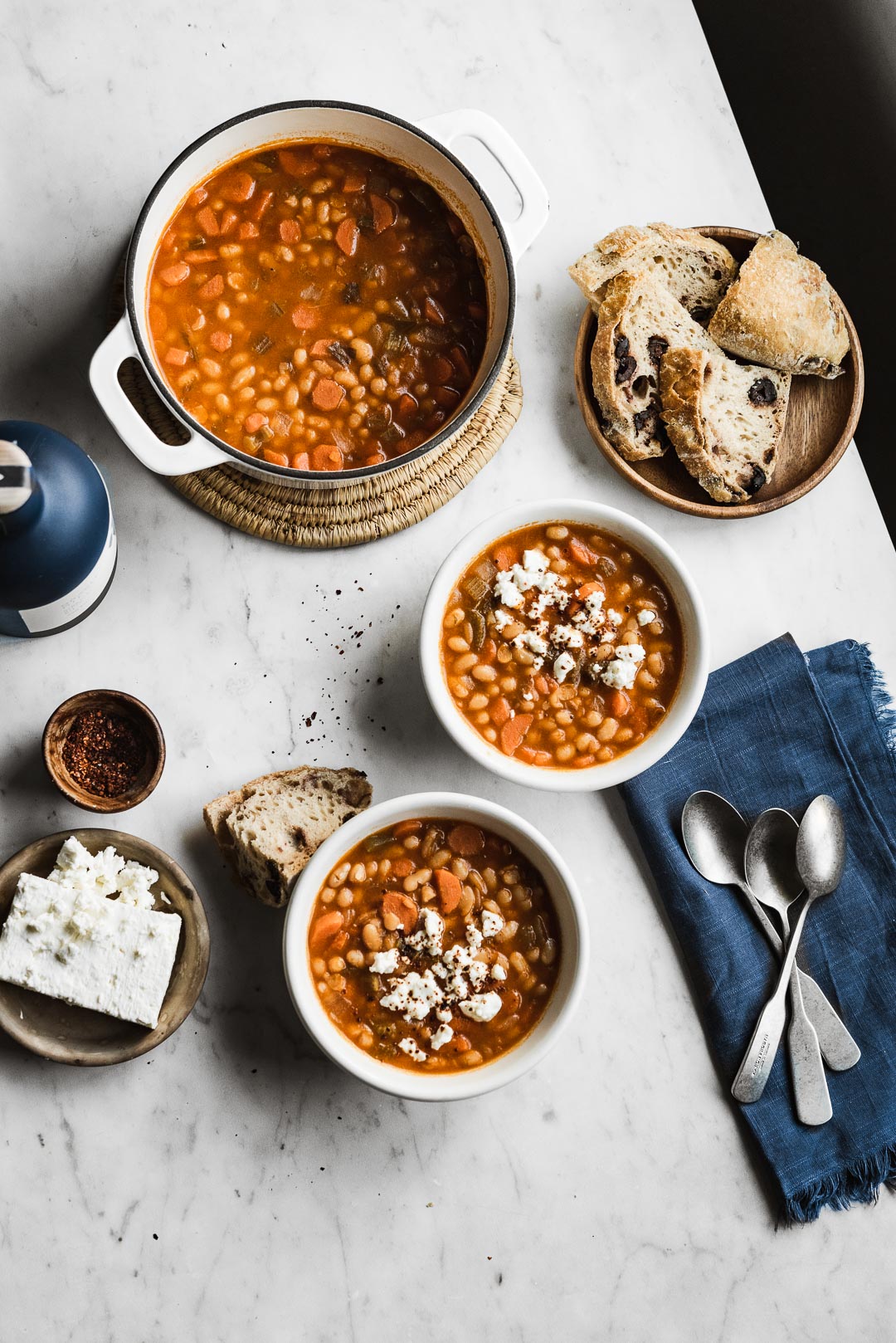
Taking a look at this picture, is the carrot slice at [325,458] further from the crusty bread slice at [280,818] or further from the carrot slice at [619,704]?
the carrot slice at [619,704]

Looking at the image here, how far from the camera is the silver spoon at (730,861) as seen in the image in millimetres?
2570

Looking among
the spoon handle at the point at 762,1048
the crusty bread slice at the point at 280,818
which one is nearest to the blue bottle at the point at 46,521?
the crusty bread slice at the point at 280,818

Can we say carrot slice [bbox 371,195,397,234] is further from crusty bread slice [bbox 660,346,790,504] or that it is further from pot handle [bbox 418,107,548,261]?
crusty bread slice [bbox 660,346,790,504]

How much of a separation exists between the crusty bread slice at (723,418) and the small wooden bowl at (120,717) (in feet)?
4.30

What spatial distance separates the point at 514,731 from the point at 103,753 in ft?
2.84

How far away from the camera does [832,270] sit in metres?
3.29

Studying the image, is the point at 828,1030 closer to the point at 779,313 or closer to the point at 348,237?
the point at 779,313

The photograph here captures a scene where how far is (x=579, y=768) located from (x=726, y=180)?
1.54m

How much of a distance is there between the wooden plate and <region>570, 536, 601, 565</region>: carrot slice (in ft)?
3.47

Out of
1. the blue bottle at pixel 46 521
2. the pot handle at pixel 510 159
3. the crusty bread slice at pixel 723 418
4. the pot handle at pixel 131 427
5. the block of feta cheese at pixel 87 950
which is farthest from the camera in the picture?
the crusty bread slice at pixel 723 418

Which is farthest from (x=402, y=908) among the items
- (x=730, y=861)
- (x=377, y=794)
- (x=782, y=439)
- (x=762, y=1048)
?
(x=782, y=439)

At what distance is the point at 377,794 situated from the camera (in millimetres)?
2576

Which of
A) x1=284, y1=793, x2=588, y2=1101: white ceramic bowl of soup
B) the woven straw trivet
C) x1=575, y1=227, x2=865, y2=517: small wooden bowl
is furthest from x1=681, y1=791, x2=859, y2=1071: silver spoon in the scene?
the woven straw trivet

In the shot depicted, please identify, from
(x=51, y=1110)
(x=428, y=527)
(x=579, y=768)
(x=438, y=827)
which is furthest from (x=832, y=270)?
(x=51, y=1110)
